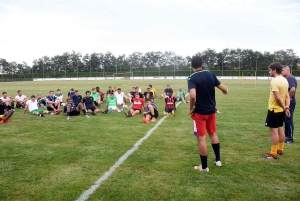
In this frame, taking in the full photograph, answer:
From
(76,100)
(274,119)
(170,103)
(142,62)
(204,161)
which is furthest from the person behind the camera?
(142,62)

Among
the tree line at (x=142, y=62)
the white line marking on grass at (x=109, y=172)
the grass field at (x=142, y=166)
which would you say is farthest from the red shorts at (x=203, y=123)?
the tree line at (x=142, y=62)

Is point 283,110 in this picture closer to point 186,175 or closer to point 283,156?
point 283,156

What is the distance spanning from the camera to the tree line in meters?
90.6

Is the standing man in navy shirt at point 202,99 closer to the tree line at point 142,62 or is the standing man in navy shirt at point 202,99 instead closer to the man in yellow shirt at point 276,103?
the man in yellow shirt at point 276,103

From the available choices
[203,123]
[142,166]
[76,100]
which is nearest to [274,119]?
[203,123]

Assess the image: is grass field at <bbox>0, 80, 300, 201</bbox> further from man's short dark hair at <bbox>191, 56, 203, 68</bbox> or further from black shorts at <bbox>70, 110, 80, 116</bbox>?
black shorts at <bbox>70, 110, 80, 116</bbox>

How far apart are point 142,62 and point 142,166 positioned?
389 feet

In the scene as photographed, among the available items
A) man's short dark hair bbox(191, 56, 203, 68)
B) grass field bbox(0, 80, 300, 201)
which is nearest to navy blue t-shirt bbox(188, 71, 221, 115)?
man's short dark hair bbox(191, 56, 203, 68)

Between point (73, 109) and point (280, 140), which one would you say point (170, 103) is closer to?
point (73, 109)

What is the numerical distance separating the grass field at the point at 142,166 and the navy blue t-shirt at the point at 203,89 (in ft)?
3.93

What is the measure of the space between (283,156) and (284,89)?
151cm

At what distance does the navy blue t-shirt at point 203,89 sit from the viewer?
15.7 feet

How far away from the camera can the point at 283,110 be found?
5547mm

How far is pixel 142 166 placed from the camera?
5.17 meters
